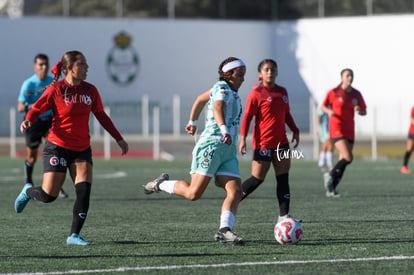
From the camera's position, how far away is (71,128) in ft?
36.0

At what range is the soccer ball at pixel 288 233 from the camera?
10695 millimetres

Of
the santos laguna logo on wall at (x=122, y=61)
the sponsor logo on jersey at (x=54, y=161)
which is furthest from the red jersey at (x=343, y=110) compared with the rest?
the santos laguna logo on wall at (x=122, y=61)

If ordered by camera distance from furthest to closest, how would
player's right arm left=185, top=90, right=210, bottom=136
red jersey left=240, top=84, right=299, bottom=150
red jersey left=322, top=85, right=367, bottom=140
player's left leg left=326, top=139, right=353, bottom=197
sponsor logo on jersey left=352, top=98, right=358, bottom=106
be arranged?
sponsor logo on jersey left=352, top=98, right=358, bottom=106 < red jersey left=322, top=85, right=367, bottom=140 < player's left leg left=326, top=139, right=353, bottom=197 < red jersey left=240, top=84, right=299, bottom=150 < player's right arm left=185, top=90, right=210, bottom=136

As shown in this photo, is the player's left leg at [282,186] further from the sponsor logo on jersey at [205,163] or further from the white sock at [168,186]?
the sponsor logo on jersey at [205,163]

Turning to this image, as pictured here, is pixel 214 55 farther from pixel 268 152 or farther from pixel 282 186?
pixel 282 186

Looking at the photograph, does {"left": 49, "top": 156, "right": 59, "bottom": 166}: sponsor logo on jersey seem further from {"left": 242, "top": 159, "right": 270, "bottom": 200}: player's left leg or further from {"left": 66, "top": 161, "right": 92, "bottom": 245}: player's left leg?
{"left": 242, "top": 159, "right": 270, "bottom": 200}: player's left leg

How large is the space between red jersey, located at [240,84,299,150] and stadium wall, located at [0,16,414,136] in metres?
32.5

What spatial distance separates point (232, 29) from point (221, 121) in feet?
140

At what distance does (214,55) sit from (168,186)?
41.6 metres

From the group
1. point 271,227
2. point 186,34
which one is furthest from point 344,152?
point 186,34

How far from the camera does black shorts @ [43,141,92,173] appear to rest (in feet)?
35.9

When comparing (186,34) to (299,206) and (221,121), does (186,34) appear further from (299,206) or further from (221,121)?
(221,121)

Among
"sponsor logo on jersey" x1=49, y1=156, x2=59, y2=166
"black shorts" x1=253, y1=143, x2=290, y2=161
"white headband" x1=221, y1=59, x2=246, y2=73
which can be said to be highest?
"white headband" x1=221, y1=59, x2=246, y2=73

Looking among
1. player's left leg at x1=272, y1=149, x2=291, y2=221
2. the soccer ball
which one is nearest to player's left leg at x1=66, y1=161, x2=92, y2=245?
the soccer ball
